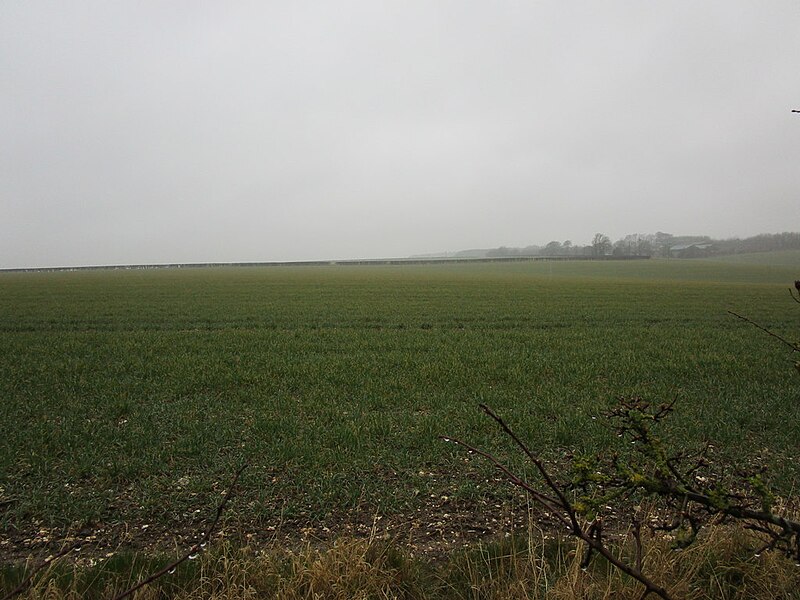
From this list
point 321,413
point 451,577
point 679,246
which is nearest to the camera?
point 451,577

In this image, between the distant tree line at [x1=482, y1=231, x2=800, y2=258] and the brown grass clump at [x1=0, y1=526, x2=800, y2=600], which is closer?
the brown grass clump at [x1=0, y1=526, x2=800, y2=600]

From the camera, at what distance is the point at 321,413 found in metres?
8.27

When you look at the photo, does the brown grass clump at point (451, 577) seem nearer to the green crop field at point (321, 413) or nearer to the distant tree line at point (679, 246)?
the green crop field at point (321, 413)

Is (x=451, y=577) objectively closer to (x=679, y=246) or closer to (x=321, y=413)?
(x=321, y=413)

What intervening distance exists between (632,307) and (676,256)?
6294 inches

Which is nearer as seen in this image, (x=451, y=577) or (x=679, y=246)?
(x=451, y=577)

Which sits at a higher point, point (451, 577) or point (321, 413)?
point (451, 577)

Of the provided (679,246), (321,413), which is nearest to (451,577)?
(321,413)

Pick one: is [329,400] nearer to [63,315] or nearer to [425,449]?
[425,449]

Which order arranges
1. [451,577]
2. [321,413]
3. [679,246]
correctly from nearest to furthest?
[451,577]
[321,413]
[679,246]

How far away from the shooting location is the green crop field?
5270 millimetres

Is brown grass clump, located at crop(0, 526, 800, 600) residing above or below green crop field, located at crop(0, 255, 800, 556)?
above

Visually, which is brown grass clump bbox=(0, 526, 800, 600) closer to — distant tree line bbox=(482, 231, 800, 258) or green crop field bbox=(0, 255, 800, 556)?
green crop field bbox=(0, 255, 800, 556)

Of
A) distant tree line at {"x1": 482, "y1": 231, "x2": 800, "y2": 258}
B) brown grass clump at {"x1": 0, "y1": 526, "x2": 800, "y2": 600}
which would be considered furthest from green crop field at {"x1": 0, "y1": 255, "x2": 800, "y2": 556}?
distant tree line at {"x1": 482, "y1": 231, "x2": 800, "y2": 258}
